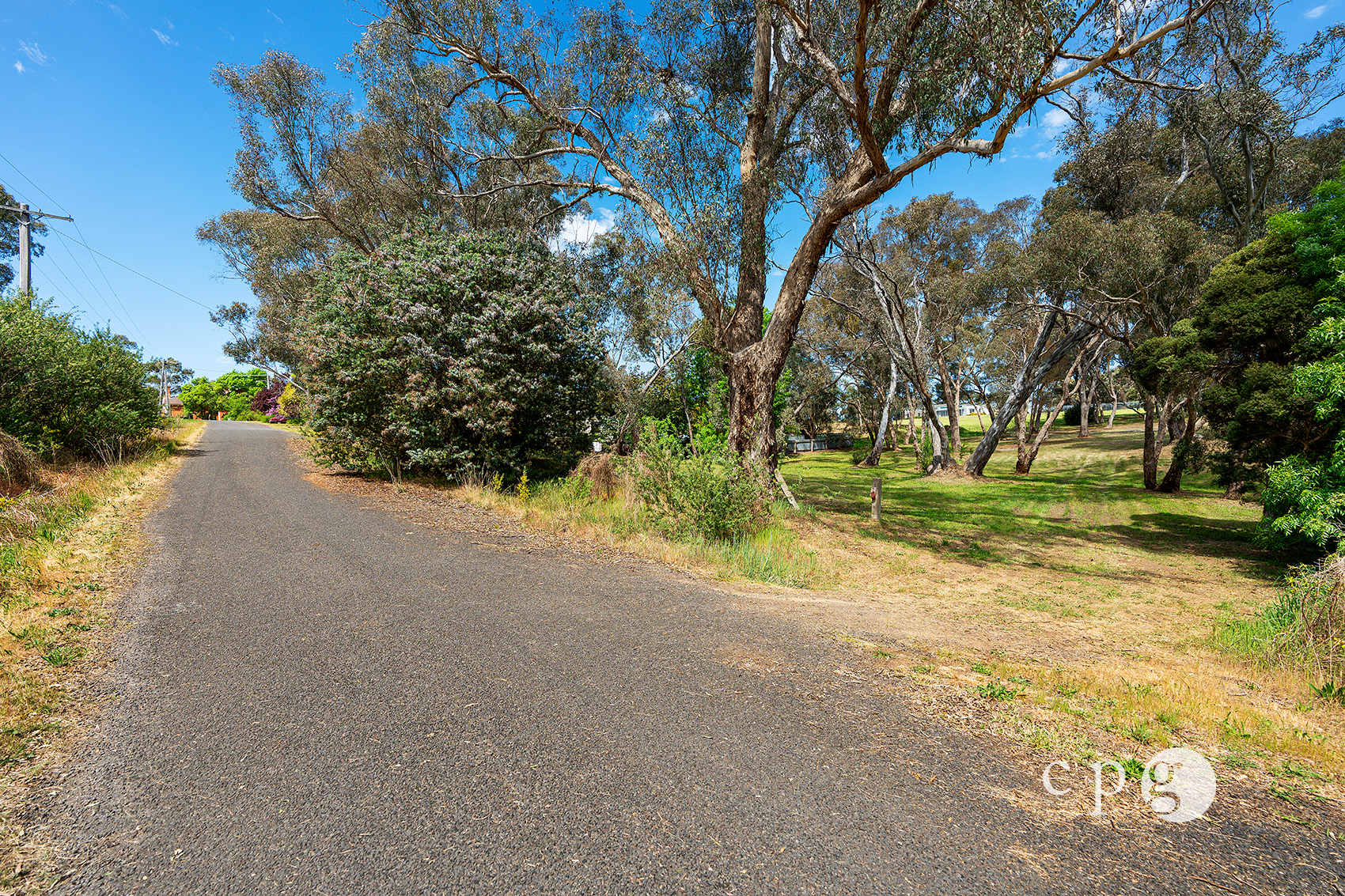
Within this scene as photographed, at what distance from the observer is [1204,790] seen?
111 inches

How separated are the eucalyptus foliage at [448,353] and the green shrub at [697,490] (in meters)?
4.34

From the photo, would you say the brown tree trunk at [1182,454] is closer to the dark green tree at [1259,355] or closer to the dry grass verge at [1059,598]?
the dry grass verge at [1059,598]

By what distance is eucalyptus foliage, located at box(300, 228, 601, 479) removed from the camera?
12.6m

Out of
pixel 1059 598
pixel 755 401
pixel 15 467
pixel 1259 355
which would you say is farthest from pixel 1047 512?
pixel 15 467

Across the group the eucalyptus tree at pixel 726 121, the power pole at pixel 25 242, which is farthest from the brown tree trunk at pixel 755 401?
the power pole at pixel 25 242

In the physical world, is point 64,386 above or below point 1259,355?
below

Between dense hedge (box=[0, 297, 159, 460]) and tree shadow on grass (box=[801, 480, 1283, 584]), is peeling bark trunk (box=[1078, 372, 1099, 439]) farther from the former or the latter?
dense hedge (box=[0, 297, 159, 460])

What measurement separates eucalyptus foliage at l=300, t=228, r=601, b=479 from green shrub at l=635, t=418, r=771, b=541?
14.3 feet

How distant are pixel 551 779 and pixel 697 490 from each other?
6.60 m

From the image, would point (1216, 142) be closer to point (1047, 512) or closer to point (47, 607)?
point (1047, 512)

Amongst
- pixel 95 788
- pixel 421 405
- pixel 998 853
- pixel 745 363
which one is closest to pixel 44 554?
pixel 95 788

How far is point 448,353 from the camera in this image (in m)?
12.7

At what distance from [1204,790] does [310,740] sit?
14.7 feet

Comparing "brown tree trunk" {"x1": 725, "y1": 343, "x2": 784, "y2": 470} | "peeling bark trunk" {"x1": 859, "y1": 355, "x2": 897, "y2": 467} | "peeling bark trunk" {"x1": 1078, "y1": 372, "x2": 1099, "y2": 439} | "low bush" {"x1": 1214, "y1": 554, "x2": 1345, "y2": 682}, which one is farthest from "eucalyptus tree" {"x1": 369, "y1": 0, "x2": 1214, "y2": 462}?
"peeling bark trunk" {"x1": 1078, "y1": 372, "x2": 1099, "y2": 439}
